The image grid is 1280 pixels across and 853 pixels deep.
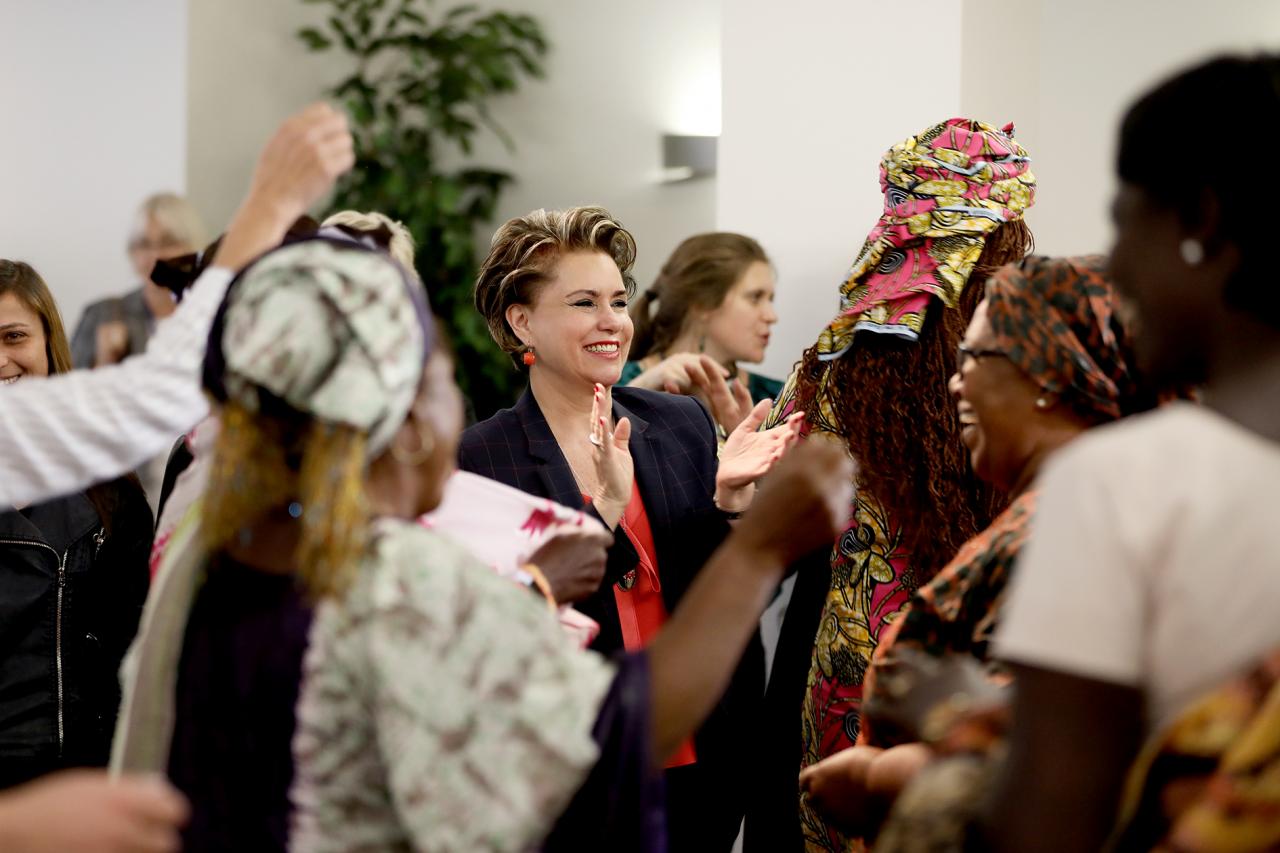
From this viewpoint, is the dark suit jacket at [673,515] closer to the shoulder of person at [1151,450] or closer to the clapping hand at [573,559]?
the clapping hand at [573,559]

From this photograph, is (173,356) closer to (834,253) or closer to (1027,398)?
(1027,398)

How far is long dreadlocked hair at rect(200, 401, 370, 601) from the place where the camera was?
4.13 feet

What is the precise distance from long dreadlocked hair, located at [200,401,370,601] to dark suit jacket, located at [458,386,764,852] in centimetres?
130

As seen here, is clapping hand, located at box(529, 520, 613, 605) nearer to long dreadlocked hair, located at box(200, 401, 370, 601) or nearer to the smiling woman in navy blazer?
long dreadlocked hair, located at box(200, 401, 370, 601)

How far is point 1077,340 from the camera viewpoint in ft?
5.26

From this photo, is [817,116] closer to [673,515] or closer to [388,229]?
[673,515]

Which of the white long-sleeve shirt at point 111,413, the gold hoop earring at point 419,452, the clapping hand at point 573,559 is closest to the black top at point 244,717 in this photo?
the gold hoop earring at point 419,452

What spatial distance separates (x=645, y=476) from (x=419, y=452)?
1.36 meters

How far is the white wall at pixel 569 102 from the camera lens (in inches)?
234

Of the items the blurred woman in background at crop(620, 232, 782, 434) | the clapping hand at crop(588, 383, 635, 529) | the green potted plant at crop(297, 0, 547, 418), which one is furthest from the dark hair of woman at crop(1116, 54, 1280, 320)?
the green potted plant at crop(297, 0, 547, 418)

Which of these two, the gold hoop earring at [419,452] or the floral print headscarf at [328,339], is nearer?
the floral print headscarf at [328,339]

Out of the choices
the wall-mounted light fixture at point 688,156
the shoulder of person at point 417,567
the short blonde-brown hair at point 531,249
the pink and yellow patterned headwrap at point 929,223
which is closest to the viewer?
the shoulder of person at point 417,567

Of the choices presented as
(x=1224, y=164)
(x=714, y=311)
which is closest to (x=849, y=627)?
(x=1224, y=164)

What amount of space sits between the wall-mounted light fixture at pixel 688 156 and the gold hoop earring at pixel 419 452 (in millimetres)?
4553
